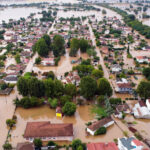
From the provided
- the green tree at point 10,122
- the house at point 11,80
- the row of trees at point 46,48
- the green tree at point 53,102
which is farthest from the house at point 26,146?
the row of trees at point 46,48

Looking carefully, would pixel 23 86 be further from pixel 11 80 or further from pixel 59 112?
pixel 11 80

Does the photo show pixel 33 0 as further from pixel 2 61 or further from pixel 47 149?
pixel 47 149

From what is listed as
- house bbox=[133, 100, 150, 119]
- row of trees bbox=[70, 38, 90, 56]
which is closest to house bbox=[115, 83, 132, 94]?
house bbox=[133, 100, 150, 119]

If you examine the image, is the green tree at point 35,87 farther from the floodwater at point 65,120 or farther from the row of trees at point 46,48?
the row of trees at point 46,48

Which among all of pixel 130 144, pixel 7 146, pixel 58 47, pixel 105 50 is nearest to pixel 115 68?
pixel 105 50

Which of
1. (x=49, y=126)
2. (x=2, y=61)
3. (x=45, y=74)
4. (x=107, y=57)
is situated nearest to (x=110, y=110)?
(x=49, y=126)
